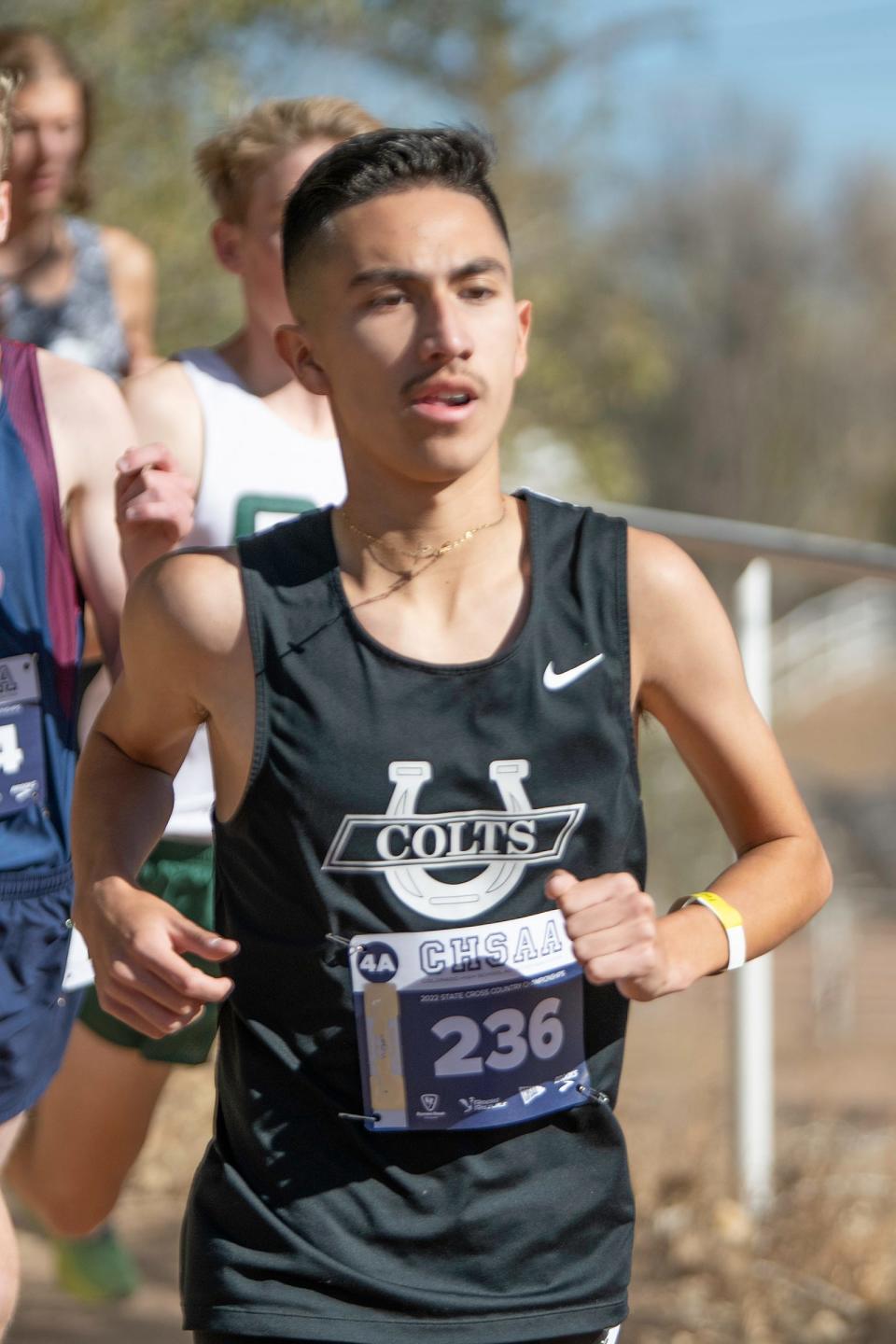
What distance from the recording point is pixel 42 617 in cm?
215

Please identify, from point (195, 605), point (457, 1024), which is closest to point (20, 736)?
point (195, 605)

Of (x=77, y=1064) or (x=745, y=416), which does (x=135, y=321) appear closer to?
(x=77, y=1064)

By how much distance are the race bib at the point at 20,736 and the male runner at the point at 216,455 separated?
60 centimetres

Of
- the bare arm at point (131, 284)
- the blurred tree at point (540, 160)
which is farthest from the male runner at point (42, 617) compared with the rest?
the blurred tree at point (540, 160)

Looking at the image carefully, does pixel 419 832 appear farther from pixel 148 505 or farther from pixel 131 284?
pixel 131 284

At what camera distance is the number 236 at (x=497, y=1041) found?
5.66ft

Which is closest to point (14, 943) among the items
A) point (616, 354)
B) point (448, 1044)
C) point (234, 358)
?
point (448, 1044)

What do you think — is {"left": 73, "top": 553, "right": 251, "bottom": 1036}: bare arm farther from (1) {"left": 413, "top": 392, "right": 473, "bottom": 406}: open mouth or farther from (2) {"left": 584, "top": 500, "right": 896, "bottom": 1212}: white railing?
(2) {"left": 584, "top": 500, "right": 896, "bottom": 1212}: white railing

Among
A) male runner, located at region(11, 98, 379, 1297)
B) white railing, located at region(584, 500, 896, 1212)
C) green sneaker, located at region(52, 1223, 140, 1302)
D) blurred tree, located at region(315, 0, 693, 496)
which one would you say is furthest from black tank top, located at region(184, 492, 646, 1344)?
blurred tree, located at region(315, 0, 693, 496)

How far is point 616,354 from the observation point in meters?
18.1

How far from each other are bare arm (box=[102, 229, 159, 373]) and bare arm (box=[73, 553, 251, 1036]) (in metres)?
2.14

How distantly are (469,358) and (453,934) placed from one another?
55 centimetres

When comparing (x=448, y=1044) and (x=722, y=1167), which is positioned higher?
(x=448, y=1044)

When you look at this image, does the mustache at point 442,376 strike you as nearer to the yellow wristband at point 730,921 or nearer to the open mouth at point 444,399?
the open mouth at point 444,399
